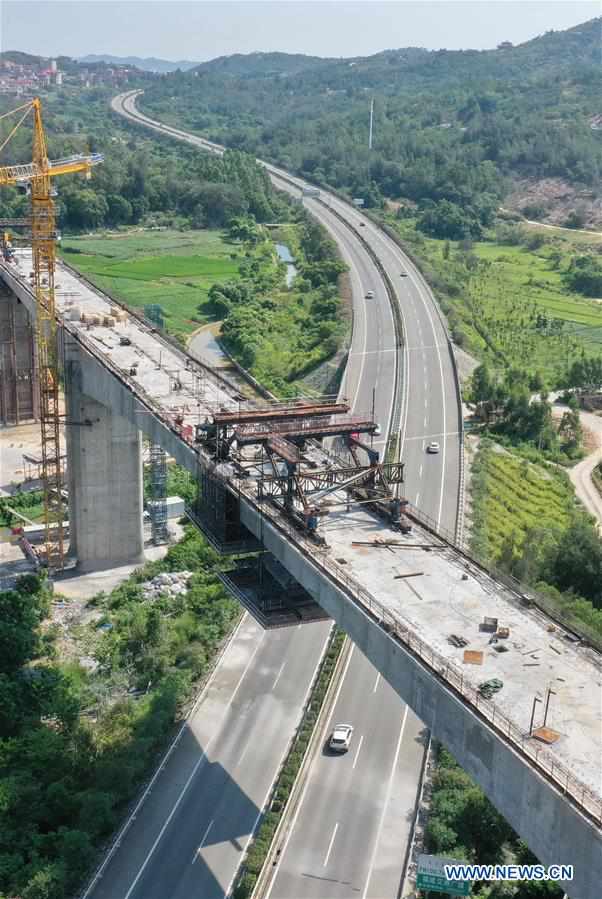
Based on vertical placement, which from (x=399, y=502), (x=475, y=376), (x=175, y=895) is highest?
(x=399, y=502)

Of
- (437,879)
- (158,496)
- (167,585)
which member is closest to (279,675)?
(167,585)

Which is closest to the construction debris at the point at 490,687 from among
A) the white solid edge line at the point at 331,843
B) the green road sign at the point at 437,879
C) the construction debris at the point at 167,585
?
the green road sign at the point at 437,879

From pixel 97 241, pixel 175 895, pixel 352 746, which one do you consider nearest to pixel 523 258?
pixel 97 241

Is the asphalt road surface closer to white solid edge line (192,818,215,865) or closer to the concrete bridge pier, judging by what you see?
white solid edge line (192,818,215,865)

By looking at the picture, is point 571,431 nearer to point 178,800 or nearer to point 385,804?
point 385,804

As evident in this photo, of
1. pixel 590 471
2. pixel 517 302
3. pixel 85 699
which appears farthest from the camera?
pixel 517 302

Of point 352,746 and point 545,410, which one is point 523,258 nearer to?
point 545,410
